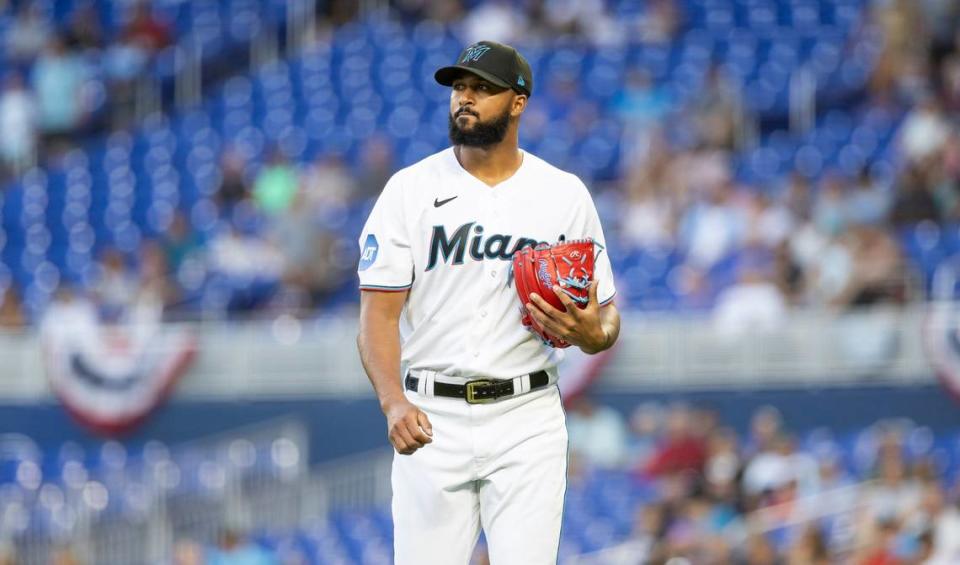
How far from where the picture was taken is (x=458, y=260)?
210 inches

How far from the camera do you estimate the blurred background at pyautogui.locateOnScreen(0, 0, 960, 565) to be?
1155 centimetres

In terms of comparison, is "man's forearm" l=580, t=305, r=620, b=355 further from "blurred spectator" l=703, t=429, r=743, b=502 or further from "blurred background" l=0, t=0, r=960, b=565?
"blurred spectator" l=703, t=429, r=743, b=502

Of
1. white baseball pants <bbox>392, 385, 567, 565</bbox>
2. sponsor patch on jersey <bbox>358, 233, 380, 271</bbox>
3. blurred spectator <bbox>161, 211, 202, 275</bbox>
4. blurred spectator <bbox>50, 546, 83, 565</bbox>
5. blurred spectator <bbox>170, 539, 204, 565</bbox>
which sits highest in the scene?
sponsor patch on jersey <bbox>358, 233, 380, 271</bbox>

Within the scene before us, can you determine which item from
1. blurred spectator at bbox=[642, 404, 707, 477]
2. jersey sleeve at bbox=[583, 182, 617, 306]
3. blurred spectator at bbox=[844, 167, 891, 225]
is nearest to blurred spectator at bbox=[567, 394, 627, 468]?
blurred spectator at bbox=[642, 404, 707, 477]

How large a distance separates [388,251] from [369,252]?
0.06 metres

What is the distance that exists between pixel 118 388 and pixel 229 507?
4.40 ft

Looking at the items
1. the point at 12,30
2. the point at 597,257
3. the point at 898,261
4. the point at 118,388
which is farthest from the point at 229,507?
the point at 597,257

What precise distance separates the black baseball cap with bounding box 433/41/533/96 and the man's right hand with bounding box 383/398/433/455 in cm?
94

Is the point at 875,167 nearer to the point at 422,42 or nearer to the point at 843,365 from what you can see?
the point at 843,365

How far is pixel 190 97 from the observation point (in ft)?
58.7

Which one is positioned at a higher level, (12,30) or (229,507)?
(12,30)

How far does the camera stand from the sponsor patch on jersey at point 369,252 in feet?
17.5

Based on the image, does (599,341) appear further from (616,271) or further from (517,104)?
(616,271)

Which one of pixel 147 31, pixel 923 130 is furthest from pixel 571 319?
pixel 147 31
